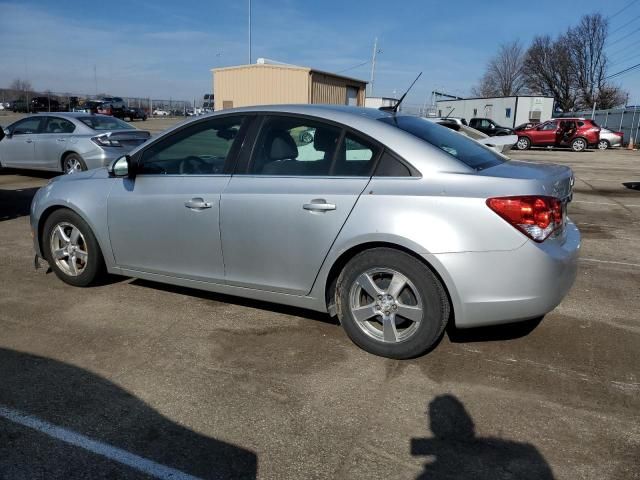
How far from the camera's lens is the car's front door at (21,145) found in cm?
1177

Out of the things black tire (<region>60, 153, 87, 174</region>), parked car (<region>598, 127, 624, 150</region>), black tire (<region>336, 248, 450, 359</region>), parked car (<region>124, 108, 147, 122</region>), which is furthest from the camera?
parked car (<region>124, 108, 147, 122</region>)

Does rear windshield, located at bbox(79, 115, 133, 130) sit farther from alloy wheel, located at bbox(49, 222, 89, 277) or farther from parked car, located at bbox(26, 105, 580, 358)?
parked car, located at bbox(26, 105, 580, 358)

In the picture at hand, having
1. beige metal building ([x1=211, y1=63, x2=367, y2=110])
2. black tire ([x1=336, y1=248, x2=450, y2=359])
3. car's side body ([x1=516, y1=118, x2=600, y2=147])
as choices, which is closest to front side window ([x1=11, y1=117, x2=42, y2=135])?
beige metal building ([x1=211, y1=63, x2=367, y2=110])

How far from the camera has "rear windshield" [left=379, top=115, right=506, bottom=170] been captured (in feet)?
11.8

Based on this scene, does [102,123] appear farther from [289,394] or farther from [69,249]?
[289,394]

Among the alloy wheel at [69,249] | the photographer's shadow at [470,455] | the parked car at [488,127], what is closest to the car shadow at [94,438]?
the photographer's shadow at [470,455]

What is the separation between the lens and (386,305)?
3473mm

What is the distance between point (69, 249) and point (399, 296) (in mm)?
3073

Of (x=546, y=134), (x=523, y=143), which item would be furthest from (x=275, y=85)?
(x=546, y=134)

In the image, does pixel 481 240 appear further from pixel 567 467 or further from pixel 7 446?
pixel 7 446

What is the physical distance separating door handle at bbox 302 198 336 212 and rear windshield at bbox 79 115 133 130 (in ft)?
30.1

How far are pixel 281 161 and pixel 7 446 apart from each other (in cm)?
235

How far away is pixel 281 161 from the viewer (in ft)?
12.6

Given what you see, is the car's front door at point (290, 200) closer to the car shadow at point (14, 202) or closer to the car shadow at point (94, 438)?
the car shadow at point (94, 438)
